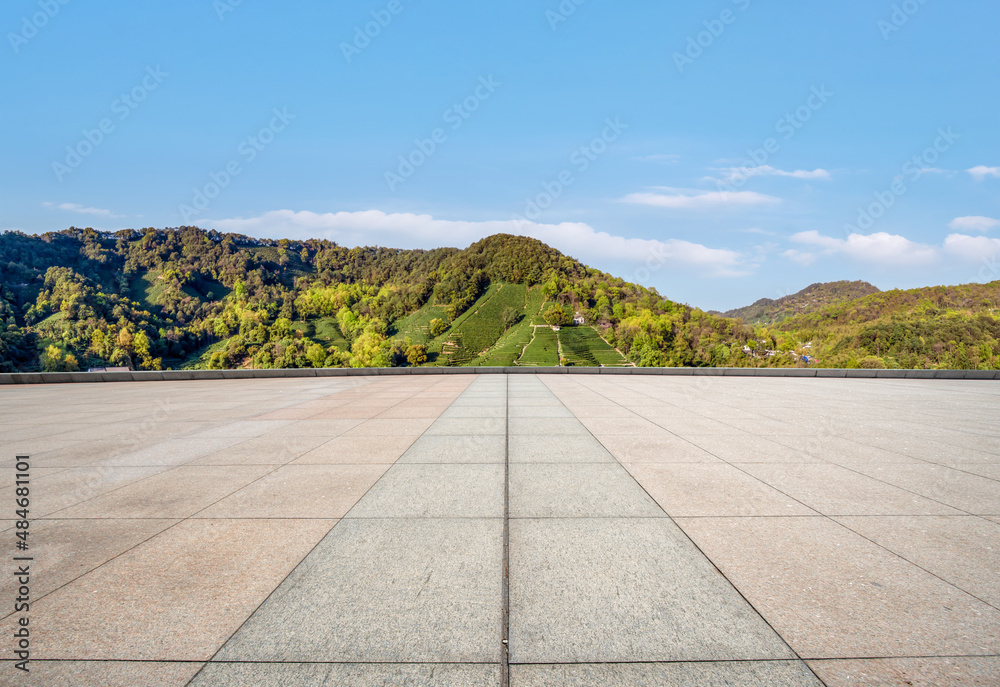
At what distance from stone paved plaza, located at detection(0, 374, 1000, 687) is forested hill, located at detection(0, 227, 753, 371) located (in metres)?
114

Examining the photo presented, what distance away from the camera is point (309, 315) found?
17625 cm

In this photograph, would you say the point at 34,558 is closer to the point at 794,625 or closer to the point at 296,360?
the point at 794,625

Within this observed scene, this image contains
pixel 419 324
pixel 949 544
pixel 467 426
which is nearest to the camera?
pixel 949 544

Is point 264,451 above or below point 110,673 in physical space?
above

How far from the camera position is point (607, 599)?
2.79 metres

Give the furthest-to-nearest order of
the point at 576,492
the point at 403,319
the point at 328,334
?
the point at 403,319
the point at 328,334
the point at 576,492

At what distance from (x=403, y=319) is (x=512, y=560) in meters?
172

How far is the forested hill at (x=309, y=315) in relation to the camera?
397 ft

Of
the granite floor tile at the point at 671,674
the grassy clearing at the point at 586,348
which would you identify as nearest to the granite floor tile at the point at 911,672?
the granite floor tile at the point at 671,674

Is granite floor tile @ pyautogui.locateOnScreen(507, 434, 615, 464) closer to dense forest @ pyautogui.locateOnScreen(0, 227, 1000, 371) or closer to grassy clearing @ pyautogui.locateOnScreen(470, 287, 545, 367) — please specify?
dense forest @ pyautogui.locateOnScreen(0, 227, 1000, 371)

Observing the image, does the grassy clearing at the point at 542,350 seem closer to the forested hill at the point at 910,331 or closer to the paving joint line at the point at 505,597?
the forested hill at the point at 910,331

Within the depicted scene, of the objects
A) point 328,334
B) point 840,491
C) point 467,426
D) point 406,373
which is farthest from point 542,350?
point 840,491

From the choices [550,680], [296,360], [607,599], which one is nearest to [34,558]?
[550,680]

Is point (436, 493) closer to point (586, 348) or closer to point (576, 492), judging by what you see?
point (576, 492)
